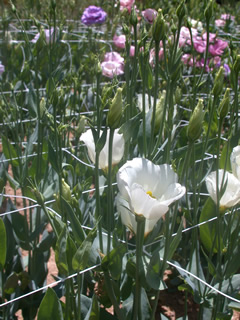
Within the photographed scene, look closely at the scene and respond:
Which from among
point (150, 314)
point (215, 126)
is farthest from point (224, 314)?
point (215, 126)

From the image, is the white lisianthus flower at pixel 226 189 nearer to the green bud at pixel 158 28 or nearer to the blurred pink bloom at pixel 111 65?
the green bud at pixel 158 28

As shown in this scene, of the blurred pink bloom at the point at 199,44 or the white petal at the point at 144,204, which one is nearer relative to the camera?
the white petal at the point at 144,204

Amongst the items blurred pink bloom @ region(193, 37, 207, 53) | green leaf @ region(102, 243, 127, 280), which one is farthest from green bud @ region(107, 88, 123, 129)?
blurred pink bloom @ region(193, 37, 207, 53)

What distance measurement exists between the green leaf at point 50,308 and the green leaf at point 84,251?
89mm

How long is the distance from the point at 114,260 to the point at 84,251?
8 cm

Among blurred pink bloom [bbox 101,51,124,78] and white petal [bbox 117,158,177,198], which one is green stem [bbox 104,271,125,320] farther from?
blurred pink bloom [bbox 101,51,124,78]

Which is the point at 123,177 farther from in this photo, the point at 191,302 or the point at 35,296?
the point at 191,302

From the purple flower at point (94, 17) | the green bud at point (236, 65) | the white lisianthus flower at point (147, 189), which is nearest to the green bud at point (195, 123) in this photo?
the white lisianthus flower at point (147, 189)

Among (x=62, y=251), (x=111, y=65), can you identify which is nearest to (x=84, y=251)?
(x=62, y=251)

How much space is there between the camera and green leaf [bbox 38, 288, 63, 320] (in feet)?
2.08

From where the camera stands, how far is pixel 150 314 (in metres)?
0.73

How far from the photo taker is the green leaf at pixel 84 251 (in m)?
0.55

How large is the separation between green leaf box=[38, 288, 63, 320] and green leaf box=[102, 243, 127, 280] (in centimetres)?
9

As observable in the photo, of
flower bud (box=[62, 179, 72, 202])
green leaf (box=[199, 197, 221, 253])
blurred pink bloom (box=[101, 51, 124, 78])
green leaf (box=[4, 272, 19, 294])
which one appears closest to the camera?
flower bud (box=[62, 179, 72, 202])
